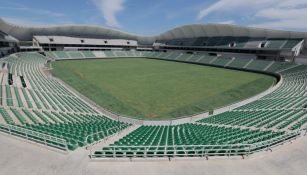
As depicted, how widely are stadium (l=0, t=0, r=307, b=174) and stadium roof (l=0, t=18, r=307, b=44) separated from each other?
416 millimetres

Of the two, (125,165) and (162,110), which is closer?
(125,165)

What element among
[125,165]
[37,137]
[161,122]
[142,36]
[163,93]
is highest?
[142,36]

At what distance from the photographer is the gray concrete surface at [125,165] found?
672cm

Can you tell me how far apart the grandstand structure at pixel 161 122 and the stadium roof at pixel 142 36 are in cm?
29

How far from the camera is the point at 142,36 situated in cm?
9725

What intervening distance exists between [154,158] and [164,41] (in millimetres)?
91358

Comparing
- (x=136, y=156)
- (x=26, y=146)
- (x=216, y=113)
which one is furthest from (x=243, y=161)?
(x=216, y=113)

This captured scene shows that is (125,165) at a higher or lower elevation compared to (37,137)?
lower

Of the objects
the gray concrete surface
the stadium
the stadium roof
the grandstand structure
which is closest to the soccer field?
the stadium

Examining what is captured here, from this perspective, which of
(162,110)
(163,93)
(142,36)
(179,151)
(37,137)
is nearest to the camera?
(179,151)

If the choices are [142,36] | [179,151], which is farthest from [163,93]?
[142,36]

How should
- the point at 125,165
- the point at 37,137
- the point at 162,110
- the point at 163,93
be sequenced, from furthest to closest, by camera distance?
the point at 163,93, the point at 162,110, the point at 37,137, the point at 125,165

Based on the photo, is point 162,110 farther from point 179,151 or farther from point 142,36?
point 142,36

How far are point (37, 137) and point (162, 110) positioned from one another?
1590 centimetres
